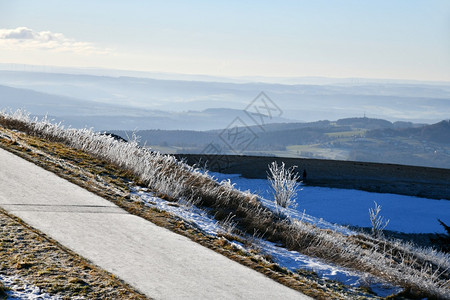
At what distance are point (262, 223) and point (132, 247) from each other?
3.77 m

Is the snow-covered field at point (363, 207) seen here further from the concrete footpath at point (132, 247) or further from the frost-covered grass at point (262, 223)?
the concrete footpath at point (132, 247)

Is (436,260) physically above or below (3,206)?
below

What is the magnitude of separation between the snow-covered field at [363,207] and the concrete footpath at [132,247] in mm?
11538

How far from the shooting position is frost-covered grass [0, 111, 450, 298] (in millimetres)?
7859

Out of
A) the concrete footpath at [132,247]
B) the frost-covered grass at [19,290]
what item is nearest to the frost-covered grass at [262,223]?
the concrete footpath at [132,247]

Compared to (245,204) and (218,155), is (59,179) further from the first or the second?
(218,155)

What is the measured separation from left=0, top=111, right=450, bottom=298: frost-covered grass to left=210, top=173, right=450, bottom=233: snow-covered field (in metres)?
5.72

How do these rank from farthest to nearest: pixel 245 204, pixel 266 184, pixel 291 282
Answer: pixel 266 184 < pixel 245 204 < pixel 291 282

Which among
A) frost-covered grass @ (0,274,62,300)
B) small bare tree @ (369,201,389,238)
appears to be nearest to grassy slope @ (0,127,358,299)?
frost-covered grass @ (0,274,62,300)

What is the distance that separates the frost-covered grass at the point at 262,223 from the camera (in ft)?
25.8

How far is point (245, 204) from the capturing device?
1154cm

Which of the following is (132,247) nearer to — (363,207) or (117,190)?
(117,190)

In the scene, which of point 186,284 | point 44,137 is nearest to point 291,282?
point 186,284

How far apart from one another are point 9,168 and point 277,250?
5.35m
